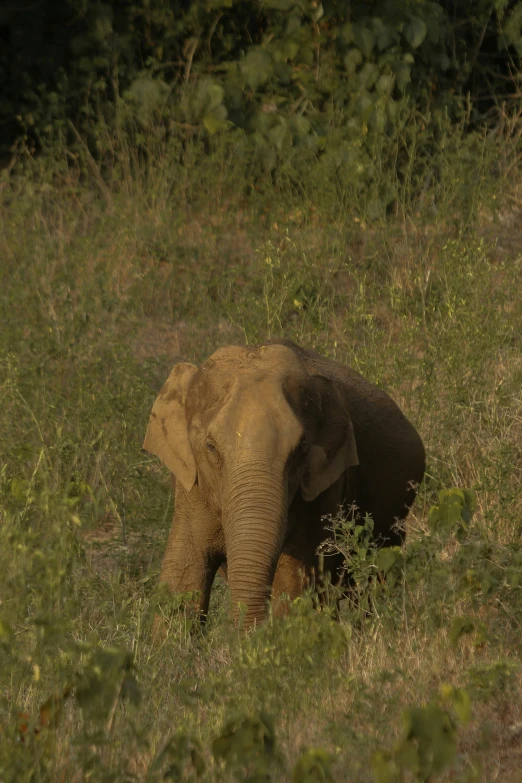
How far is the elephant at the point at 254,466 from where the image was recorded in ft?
19.7

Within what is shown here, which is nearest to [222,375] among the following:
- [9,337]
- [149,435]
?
[149,435]

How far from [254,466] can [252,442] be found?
0.11 metres

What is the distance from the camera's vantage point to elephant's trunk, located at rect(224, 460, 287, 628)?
5.91 metres

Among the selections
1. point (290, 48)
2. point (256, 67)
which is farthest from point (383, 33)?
point (256, 67)

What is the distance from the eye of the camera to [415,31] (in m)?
12.6

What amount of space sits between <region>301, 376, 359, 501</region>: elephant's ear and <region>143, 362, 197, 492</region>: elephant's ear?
54 cm

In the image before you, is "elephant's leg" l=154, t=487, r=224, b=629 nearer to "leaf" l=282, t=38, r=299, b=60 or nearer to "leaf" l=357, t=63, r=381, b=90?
"leaf" l=357, t=63, r=381, b=90

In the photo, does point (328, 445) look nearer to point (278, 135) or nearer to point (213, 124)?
point (278, 135)

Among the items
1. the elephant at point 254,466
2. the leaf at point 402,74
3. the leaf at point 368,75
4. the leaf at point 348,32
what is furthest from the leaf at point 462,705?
the leaf at point 348,32

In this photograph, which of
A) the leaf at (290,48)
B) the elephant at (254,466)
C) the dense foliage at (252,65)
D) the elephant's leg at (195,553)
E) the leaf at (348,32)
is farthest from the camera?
the leaf at (290,48)

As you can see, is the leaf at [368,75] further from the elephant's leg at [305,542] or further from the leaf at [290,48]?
the elephant's leg at [305,542]

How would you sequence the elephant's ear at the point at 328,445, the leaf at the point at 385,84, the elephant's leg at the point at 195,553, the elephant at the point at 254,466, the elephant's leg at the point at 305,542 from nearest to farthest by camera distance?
the elephant at the point at 254,466
the elephant's ear at the point at 328,445
the elephant's leg at the point at 195,553
the elephant's leg at the point at 305,542
the leaf at the point at 385,84

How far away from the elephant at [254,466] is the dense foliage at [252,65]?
580 centimetres

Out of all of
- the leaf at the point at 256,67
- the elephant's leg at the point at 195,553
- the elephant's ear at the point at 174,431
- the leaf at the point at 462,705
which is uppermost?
the leaf at the point at 462,705
